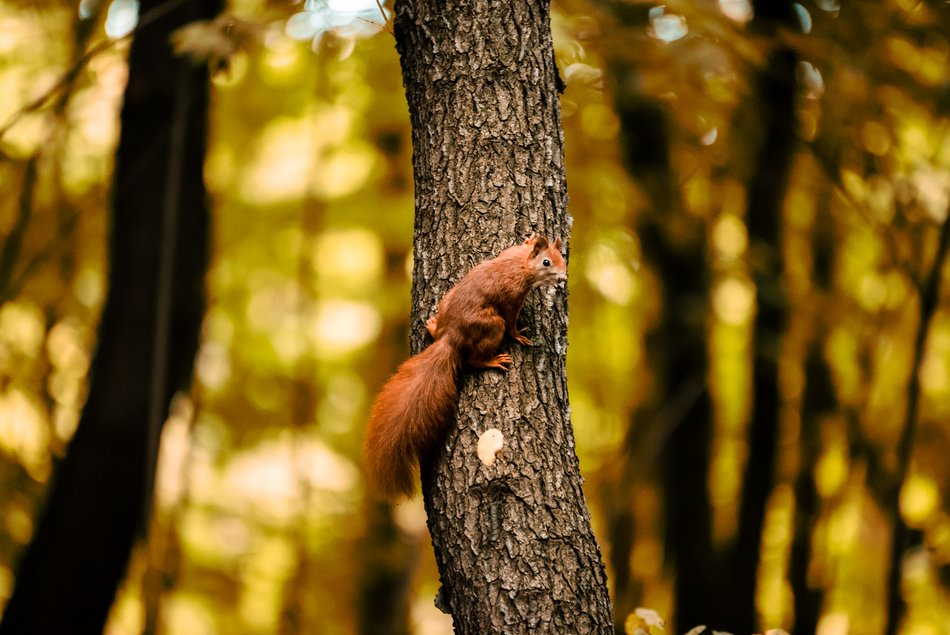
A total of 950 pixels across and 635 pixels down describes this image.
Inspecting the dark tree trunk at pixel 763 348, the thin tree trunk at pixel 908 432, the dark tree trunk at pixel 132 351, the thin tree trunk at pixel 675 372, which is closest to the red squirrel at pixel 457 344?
the dark tree trunk at pixel 132 351

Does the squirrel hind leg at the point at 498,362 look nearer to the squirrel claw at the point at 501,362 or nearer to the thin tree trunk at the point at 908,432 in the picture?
the squirrel claw at the point at 501,362

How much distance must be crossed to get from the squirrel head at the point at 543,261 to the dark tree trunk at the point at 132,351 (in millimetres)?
2662

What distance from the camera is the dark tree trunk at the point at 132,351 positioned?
4316mm

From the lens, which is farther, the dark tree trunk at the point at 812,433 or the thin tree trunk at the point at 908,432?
the dark tree trunk at the point at 812,433

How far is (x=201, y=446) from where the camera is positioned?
7.78 meters

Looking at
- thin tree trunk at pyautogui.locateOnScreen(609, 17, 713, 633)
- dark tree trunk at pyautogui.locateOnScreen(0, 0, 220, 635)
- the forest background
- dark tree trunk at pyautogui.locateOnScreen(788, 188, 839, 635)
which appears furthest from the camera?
dark tree trunk at pyautogui.locateOnScreen(788, 188, 839, 635)

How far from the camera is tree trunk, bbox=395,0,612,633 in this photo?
1.89m

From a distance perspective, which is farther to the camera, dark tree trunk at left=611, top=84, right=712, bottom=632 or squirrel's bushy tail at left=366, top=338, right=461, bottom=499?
dark tree trunk at left=611, top=84, right=712, bottom=632

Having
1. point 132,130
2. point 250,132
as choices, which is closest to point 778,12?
point 132,130

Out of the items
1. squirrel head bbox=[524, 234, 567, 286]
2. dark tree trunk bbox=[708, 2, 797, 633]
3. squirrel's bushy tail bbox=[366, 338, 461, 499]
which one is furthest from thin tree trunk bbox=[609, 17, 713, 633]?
squirrel's bushy tail bbox=[366, 338, 461, 499]

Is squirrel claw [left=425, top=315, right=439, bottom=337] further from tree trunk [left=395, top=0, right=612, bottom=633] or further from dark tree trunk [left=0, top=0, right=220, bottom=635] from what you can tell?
dark tree trunk [left=0, top=0, right=220, bottom=635]

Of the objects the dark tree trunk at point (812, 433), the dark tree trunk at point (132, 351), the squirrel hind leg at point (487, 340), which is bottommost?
the dark tree trunk at point (812, 433)

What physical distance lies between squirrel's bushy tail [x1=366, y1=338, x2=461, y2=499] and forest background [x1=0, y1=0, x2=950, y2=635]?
1639 mm

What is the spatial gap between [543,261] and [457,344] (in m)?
0.30
